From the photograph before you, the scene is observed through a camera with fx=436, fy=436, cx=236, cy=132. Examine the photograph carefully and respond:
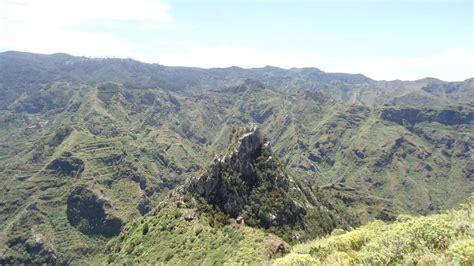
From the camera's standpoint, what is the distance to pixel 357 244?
117 ft

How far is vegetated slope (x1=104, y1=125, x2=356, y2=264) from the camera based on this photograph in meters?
Result: 102

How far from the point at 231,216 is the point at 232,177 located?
14.6m

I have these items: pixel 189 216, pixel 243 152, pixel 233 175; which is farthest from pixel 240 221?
pixel 243 152

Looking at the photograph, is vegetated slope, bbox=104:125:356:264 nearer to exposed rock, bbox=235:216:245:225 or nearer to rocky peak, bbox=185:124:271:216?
rocky peak, bbox=185:124:271:216

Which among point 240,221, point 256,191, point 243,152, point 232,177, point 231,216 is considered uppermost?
point 243,152

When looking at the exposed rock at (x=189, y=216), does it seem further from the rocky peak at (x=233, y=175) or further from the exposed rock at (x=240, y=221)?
the exposed rock at (x=240, y=221)

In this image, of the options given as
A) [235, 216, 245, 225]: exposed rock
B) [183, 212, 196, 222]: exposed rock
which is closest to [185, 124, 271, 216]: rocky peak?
[235, 216, 245, 225]: exposed rock

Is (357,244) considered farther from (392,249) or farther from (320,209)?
(320,209)

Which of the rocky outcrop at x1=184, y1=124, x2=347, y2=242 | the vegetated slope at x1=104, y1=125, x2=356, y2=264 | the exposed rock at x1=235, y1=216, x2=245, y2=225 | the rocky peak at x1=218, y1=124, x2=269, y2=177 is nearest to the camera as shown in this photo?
the vegetated slope at x1=104, y1=125, x2=356, y2=264

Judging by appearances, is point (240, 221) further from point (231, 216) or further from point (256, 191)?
point (256, 191)

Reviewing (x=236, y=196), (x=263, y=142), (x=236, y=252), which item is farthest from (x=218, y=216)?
(x=263, y=142)

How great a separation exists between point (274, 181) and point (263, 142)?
53.5ft

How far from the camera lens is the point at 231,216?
121 metres

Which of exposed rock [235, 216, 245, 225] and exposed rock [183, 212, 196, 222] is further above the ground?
exposed rock [235, 216, 245, 225]
